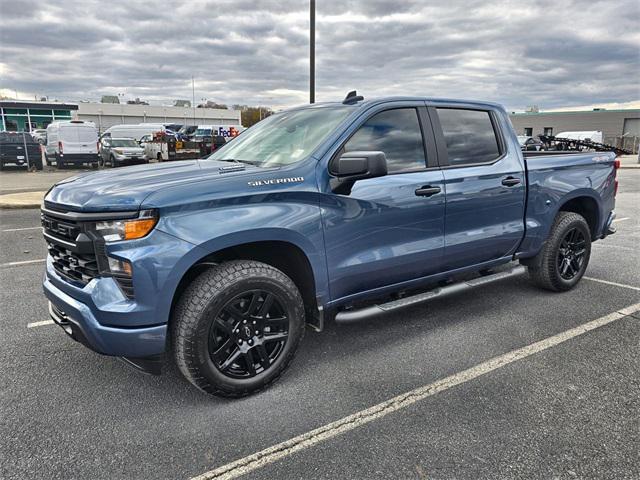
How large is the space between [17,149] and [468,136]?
22.2 m

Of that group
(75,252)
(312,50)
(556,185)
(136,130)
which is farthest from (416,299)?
(136,130)

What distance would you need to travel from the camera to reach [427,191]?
363cm

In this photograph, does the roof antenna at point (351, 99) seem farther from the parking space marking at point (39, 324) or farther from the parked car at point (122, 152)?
the parked car at point (122, 152)

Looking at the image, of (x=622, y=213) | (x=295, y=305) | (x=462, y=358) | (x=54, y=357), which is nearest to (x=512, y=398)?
(x=462, y=358)

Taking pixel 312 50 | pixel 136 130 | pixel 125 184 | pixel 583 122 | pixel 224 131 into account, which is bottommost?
pixel 125 184

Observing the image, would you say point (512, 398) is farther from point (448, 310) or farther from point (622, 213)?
point (622, 213)

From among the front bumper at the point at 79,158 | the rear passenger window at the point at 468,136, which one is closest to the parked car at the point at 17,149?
the front bumper at the point at 79,158

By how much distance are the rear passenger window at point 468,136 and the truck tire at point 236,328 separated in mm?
1895

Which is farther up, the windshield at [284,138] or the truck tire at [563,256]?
the windshield at [284,138]

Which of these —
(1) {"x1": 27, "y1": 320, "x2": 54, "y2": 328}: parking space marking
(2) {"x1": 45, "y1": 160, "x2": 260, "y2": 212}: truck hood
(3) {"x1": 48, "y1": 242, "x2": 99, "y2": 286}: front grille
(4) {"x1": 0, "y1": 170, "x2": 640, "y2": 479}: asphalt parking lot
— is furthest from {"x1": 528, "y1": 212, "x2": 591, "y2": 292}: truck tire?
(1) {"x1": 27, "y1": 320, "x2": 54, "y2": 328}: parking space marking

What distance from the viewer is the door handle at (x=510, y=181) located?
4184 mm

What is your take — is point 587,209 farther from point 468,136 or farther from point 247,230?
point 247,230

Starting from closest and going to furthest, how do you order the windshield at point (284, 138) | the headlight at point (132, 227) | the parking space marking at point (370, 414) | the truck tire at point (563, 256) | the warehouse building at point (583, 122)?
the parking space marking at point (370, 414), the headlight at point (132, 227), the windshield at point (284, 138), the truck tire at point (563, 256), the warehouse building at point (583, 122)

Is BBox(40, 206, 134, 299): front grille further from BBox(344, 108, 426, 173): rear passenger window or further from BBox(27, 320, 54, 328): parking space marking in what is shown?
BBox(344, 108, 426, 173): rear passenger window
